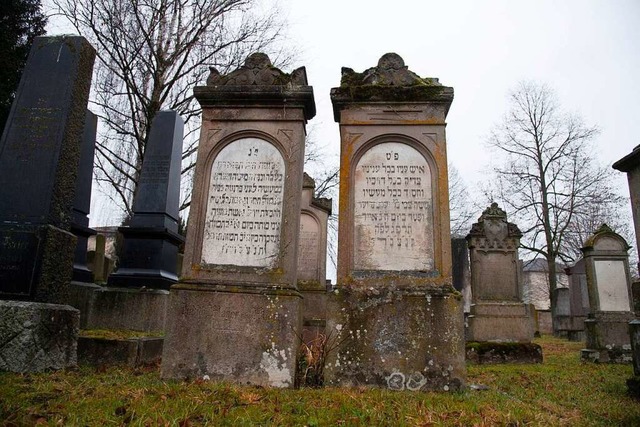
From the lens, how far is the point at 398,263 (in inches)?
193

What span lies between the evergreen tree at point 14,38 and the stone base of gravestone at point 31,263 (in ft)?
35.1

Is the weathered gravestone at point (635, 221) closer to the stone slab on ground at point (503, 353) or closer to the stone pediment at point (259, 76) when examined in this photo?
the stone slab on ground at point (503, 353)

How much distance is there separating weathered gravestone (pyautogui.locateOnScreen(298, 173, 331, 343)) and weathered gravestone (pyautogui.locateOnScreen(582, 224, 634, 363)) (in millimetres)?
6147

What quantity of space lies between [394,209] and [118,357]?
3769 millimetres

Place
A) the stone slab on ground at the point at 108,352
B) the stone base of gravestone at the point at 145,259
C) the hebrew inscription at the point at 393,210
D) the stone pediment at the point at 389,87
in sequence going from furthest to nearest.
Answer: the stone base of gravestone at the point at 145,259
the stone pediment at the point at 389,87
the stone slab on ground at the point at 108,352
the hebrew inscription at the point at 393,210

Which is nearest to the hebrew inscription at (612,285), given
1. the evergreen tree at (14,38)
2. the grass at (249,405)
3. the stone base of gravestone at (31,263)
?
the grass at (249,405)

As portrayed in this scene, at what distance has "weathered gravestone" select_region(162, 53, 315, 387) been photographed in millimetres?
4582

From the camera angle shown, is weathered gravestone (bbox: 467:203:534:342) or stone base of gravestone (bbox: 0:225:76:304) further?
weathered gravestone (bbox: 467:203:534:342)

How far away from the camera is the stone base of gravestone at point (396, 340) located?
4.39 m

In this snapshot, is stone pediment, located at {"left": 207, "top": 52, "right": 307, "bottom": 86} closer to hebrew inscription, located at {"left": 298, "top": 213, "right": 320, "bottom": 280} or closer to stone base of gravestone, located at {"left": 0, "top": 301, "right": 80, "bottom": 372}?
stone base of gravestone, located at {"left": 0, "top": 301, "right": 80, "bottom": 372}

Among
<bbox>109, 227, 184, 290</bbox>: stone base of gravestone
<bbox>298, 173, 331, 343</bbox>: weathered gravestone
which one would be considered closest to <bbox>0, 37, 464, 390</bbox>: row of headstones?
<bbox>109, 227, 184, 290</bbox>: stone base of gravestone

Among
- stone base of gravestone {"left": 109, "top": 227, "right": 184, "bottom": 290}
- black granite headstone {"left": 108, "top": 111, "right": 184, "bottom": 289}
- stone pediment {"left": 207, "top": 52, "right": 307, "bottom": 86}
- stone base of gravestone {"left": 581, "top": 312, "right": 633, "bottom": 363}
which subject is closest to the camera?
stone pediment {"left": 207, "top": 52, "right": 307, "bottom": 86}

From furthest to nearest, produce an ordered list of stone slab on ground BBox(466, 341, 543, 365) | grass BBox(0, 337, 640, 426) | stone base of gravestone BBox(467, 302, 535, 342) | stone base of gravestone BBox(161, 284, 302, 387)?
stone base of gravestone BBox(467, 302, 535, 342)
stone slab on ground BBox(466, 341, 543, 365)
stone base of gravestone BBox(161, 284, 302, 387)
grass BBox(0, 337, 640, 426)

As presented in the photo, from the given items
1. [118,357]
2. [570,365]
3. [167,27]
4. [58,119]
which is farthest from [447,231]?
[167,27]
